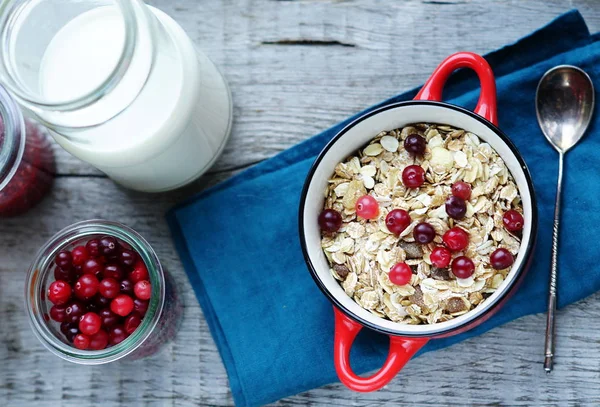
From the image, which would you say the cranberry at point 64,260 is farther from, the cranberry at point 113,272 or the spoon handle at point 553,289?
the spoon handle at point 553,289

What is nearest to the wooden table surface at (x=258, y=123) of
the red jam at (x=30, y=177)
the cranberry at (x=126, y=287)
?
the red jam at (x=30, y=177)

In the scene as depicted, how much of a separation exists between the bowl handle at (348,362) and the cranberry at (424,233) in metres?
0.12

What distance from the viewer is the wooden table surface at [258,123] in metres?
1.01

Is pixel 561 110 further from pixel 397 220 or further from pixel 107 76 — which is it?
pixel 107 76

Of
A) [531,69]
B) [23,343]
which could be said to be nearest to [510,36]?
[531,69]

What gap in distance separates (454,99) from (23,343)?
708mm

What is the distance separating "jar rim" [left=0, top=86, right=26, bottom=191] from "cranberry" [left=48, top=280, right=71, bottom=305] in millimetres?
146

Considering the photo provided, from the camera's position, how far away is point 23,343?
1.05 meters

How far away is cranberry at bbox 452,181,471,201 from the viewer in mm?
849

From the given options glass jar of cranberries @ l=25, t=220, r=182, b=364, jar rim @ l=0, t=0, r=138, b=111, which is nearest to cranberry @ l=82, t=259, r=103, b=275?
glass jar of cranberries @ l=25, t=220, r=182, b=364

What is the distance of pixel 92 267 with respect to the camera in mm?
907

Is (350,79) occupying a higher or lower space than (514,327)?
higher

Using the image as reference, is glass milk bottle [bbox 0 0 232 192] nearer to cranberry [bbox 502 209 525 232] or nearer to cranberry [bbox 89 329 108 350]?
cranberry [bbox 89 329 108 350]

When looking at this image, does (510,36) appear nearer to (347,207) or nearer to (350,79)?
(350,79)
